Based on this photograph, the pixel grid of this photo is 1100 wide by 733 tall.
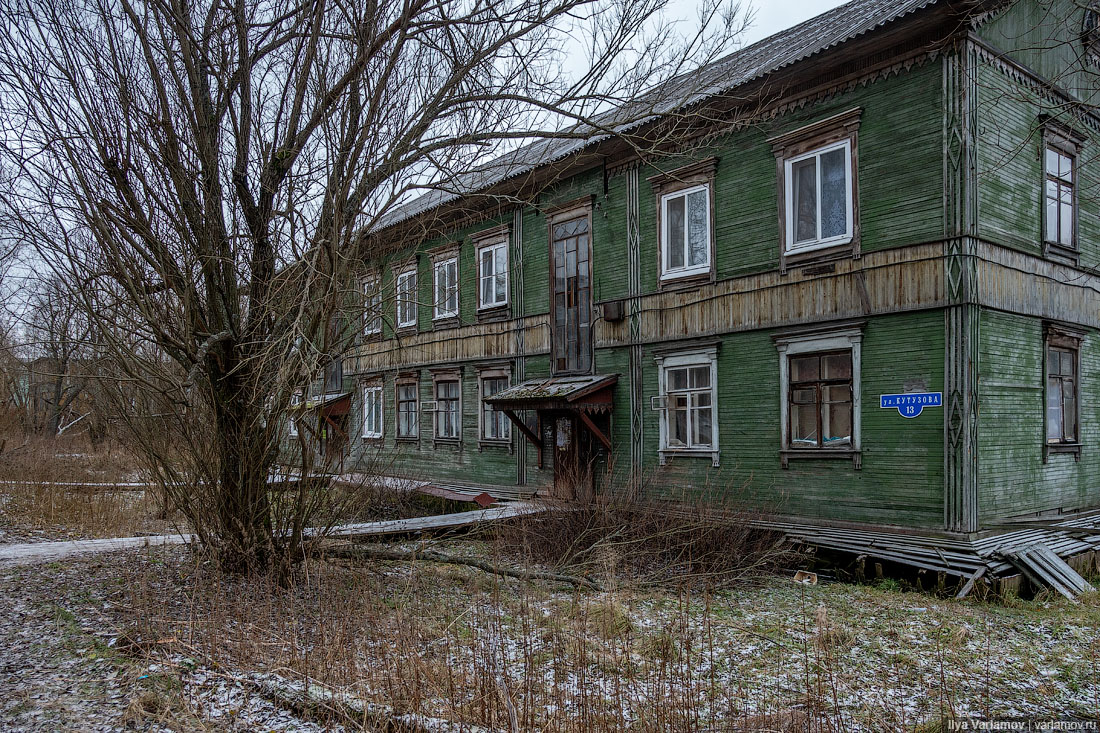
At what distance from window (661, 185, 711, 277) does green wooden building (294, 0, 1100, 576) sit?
5 cm

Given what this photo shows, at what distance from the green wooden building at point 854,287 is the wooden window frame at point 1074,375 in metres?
0.05

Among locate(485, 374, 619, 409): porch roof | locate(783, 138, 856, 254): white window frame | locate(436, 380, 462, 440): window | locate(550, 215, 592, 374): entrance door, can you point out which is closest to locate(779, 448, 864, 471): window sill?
locate(783, 138, 856, 254): white window frame

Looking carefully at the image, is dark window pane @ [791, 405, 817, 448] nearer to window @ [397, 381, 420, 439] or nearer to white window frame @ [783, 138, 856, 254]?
white window frame @ [783, 138, 856, 254]

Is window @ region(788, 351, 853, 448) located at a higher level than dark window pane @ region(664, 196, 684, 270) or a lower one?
lower

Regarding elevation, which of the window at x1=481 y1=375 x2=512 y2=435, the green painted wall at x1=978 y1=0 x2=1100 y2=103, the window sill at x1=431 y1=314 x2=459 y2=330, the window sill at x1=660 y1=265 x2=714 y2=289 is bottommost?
the window at x1=481 y1=375 x2=512 y2=435

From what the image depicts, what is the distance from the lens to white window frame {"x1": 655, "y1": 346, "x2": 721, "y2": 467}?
13047 mm

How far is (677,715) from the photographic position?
168 inches

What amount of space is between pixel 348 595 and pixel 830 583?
20.6ft

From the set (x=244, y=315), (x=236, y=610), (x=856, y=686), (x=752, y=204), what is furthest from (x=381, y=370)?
(x=856, y=686)

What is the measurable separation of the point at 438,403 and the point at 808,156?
1187 centimetres

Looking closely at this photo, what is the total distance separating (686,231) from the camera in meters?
13.8

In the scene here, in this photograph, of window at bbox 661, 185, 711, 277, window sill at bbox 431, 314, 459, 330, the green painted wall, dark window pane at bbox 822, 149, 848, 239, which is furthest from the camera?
window sill at bbox 431, 314, 459, 330

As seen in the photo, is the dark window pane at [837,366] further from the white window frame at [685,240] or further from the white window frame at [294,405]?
the white window frame at [294,405]

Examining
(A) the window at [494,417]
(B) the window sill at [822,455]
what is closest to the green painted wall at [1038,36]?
(B) the window sill at [822,455]
